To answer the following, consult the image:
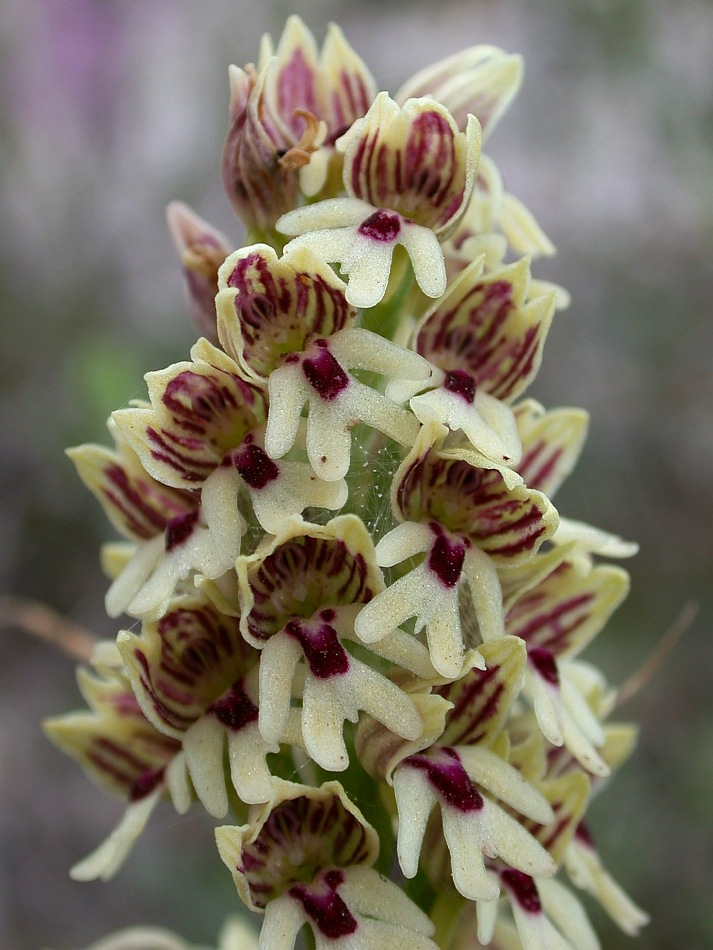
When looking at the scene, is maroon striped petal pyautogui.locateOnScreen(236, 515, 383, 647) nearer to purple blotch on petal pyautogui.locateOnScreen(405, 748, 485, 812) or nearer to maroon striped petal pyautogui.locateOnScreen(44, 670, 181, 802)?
purple blotch on petal pyautogui.locateOnScreen(405, 748, 485, 812)

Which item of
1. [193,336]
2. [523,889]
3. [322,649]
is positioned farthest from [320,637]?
[193,336]

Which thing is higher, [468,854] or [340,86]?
[340,86]

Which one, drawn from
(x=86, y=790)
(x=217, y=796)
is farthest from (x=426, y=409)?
(x=86, y=790)

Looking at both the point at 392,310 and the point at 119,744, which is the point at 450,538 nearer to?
the point at 392,310

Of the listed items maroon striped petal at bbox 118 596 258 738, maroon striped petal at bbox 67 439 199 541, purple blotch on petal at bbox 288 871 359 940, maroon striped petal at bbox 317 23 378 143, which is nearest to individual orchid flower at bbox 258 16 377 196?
maroon striped petal at bbox 317 23 378 143

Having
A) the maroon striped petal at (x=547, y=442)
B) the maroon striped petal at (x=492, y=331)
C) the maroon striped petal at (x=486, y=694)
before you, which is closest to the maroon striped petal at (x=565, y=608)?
the maroon striped petal at (x=547, y=442)

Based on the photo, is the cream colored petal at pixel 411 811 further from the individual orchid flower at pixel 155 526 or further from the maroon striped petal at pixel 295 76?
the maroon striped petal at pixel 295 76
